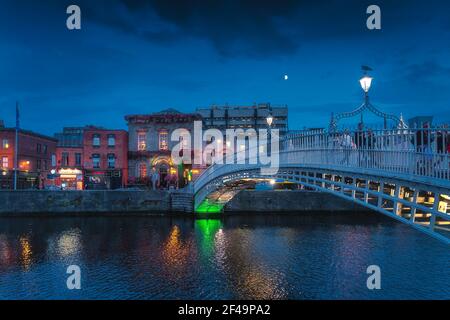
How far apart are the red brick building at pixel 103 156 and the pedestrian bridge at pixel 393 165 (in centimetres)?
3999

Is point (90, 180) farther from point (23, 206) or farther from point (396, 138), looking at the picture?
point (396, 138)

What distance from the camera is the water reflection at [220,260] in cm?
1711

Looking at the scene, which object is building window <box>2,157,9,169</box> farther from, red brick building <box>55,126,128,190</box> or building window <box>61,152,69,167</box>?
building window <box>61,152,69,167</box>

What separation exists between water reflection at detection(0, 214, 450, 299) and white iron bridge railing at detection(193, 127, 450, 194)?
18.3 ft

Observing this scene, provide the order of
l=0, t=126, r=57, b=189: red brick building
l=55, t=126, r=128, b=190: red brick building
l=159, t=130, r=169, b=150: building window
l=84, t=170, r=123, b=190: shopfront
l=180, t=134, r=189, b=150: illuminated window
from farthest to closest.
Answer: l=159, t=130, r=169, b=150: building window → l=180, t=134, r=189, b=150: illuminated window → l=55, t=126, r=128, b=190: red brick building → l=84, t=170, r=123, b=190: shopfront → l=0, t=126, r=57, b=189: red brick building

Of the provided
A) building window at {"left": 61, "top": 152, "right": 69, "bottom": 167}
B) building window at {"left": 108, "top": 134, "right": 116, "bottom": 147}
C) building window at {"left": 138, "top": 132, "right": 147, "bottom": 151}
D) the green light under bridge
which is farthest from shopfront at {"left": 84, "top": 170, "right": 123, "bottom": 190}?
the green light under bridge

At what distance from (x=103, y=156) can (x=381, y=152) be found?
48.2 meters

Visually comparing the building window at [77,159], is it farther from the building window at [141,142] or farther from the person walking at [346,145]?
the person walking at [346,145]

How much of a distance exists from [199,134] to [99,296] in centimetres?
4152

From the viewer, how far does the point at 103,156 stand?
184ft

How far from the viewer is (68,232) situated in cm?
3086

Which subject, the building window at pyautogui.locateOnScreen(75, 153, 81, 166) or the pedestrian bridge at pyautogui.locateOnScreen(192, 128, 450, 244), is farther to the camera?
the building window at pyautogui.locateOnScreen(75, 153, 81, 166)

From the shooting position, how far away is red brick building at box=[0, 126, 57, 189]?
5218cm

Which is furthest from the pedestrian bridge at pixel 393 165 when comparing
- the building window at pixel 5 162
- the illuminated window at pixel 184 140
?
the building window at pixel 5 162
